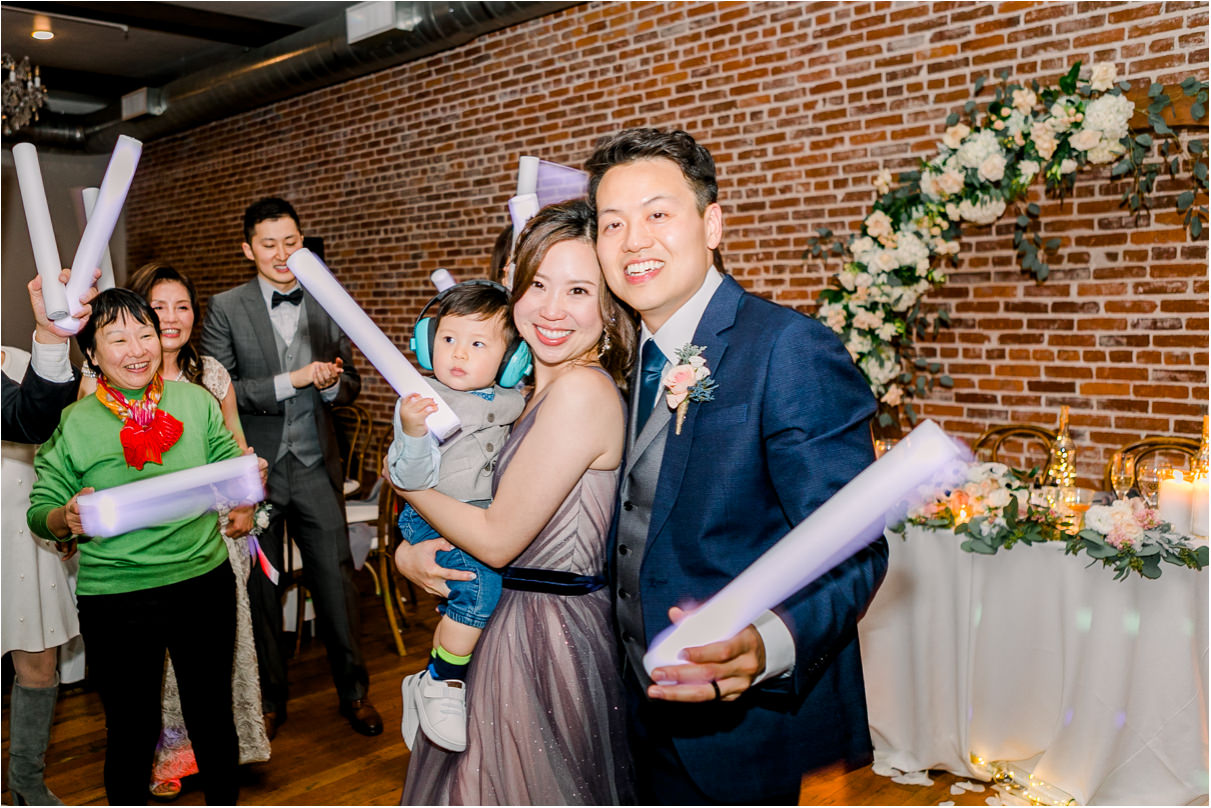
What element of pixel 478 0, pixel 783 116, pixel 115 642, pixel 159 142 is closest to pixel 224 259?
pixel 159 142

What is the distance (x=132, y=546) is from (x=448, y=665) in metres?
1.07

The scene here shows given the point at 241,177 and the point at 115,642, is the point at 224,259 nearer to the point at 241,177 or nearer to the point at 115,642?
the point at 241,177

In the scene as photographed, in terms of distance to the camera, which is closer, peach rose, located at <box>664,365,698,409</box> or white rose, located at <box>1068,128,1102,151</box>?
peach rose, located at <box>664,365,698,409</box>

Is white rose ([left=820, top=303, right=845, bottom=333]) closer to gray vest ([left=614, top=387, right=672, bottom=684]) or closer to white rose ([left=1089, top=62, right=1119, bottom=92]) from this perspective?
white rose ([left=1089, top=62, right=1119, bottom=92])

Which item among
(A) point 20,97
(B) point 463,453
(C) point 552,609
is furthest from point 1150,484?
(A) point 20,97

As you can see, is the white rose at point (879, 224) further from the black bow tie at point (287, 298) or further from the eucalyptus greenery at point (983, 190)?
the black bow tie at point (287, 298)

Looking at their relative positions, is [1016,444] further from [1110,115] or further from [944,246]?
[1110,115]

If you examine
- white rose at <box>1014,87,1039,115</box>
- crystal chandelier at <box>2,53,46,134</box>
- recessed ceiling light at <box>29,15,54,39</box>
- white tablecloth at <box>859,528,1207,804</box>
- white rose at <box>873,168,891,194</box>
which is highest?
recessed ceiling light at <box>29,15,54,39</box>

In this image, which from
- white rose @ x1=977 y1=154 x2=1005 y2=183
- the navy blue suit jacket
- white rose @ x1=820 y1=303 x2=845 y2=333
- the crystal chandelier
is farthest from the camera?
the crystal chandelier

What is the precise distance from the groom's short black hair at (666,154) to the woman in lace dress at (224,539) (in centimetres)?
179

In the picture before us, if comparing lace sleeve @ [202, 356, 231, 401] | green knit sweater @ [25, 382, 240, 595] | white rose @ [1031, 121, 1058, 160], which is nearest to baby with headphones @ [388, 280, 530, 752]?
green knit sweater @ [25, 382, 240, 595]

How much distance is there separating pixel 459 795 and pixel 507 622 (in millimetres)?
303

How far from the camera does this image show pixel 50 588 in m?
2.96

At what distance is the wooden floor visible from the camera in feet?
9.95
